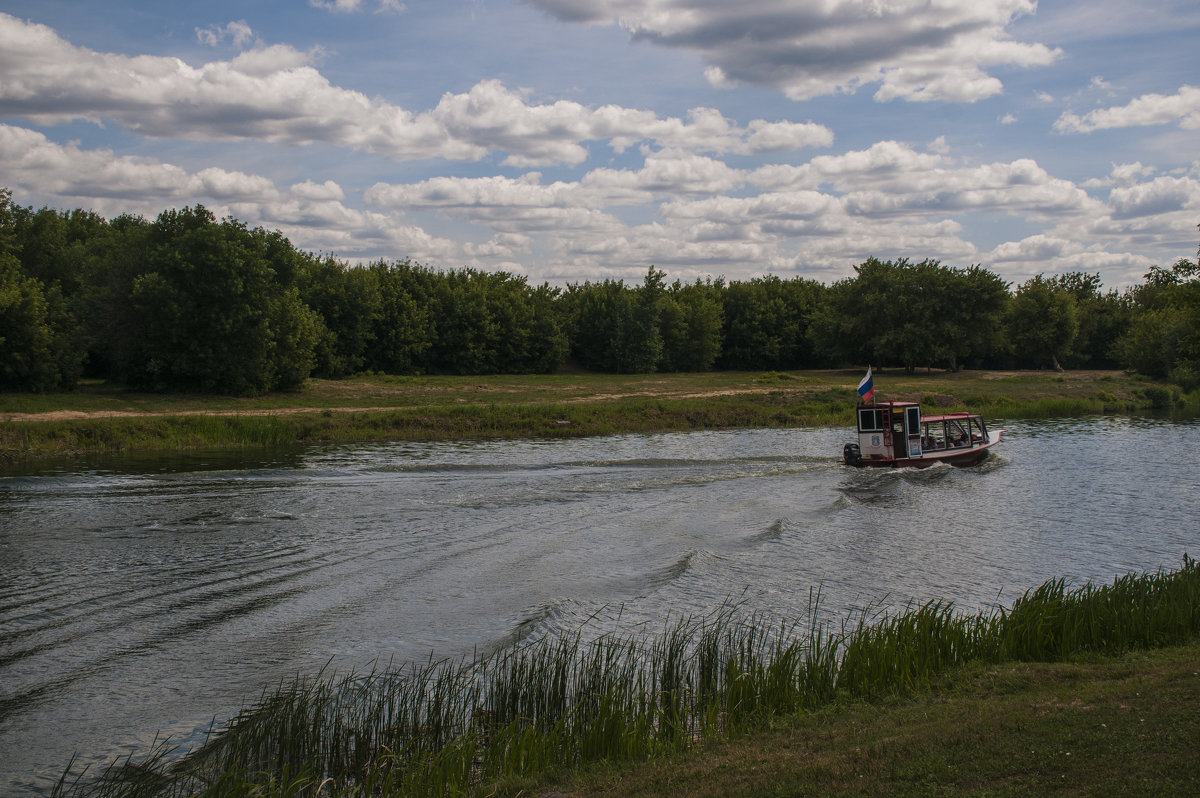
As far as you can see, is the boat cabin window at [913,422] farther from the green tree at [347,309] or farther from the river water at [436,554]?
the green tree at [347,309]

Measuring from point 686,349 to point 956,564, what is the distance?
91555 mm

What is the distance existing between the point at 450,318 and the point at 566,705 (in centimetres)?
8600

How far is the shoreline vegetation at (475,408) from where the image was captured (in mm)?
40125

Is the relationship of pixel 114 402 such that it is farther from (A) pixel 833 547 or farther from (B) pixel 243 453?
(A) pixel 833 547

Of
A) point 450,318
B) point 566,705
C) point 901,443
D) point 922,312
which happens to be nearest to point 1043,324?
point 922,312

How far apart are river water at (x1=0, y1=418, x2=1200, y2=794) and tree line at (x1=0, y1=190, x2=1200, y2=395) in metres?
10.4

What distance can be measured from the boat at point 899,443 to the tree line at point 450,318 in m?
8.68

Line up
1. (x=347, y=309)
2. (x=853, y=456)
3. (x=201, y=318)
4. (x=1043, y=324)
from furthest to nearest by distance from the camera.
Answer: (x=1043, y=324) → (x=347, y=309) → (x=201, y=318) → (x=853, y=456)

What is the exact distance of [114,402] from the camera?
48062 millimetres

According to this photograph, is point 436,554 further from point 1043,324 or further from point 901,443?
point 1043,324

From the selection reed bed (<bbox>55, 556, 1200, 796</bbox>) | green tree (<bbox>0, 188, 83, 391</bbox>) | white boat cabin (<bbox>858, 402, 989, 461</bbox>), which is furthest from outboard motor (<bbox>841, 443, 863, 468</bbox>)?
green tree (<bbox>0, 188, 83, 391</bbox>)

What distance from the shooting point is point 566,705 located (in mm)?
11227

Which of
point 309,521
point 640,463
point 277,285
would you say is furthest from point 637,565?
point 277,285

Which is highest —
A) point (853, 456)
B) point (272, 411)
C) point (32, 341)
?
point (32, 341)
